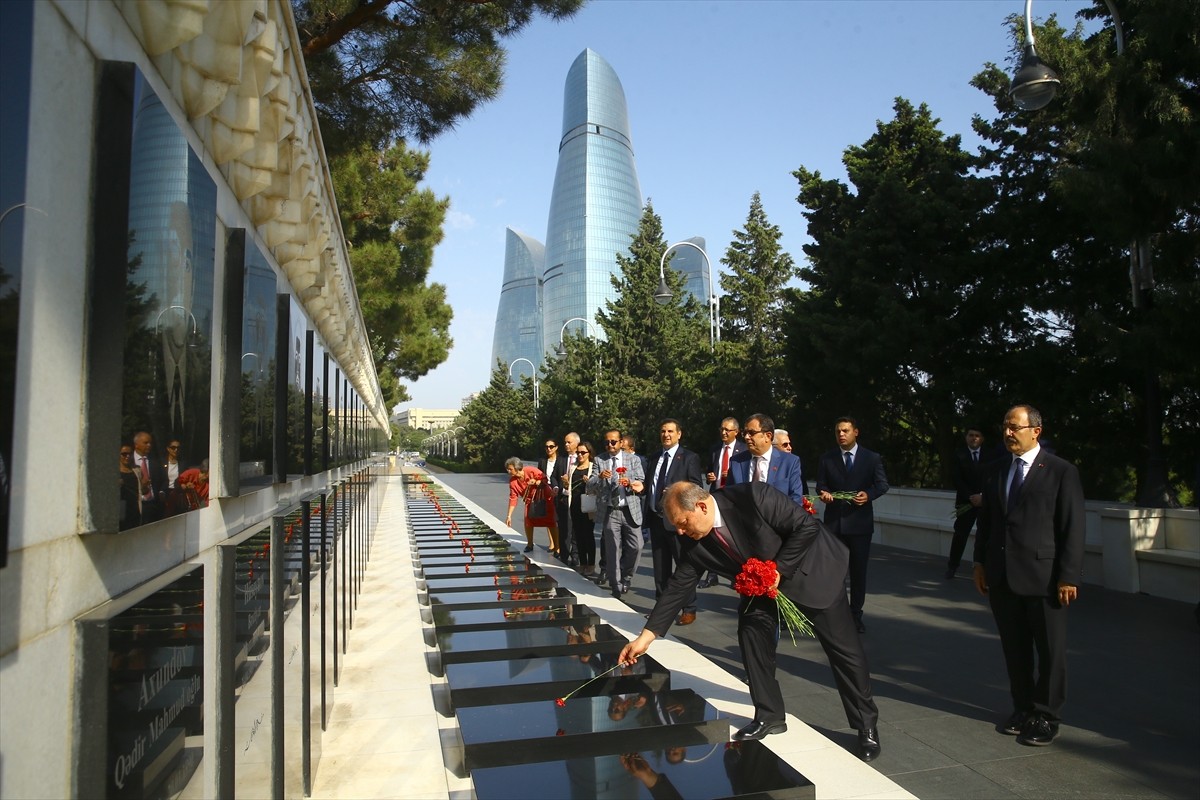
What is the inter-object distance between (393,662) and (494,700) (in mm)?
1954

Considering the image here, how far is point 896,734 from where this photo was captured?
497cm

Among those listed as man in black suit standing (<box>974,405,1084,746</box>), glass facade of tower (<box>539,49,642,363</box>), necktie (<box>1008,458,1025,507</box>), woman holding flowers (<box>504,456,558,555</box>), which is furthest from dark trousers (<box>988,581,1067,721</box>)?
glass facade of tower (<box>539,49,642,363</box>)

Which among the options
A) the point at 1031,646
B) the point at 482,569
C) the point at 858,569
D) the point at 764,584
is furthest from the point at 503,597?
the point at 1031,646

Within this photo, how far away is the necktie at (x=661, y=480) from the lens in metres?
8.51

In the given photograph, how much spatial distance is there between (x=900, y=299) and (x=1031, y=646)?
38.5 feet

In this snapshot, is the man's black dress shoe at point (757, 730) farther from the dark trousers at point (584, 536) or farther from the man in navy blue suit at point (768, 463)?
the dark trousers at point (584, 536)

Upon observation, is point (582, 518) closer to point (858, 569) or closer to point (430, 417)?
point (858, 569)

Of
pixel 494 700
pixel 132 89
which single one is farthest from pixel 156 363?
pixel 494 700

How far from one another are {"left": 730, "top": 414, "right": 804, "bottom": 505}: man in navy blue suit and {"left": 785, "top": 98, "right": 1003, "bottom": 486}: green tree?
8.49 meters

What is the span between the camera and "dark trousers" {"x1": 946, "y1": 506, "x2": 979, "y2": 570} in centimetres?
1012

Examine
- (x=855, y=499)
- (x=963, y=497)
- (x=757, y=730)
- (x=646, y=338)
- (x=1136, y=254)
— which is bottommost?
(x=757, y=730)

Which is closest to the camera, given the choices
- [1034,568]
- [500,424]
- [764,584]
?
[764,584]

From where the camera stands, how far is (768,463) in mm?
7398

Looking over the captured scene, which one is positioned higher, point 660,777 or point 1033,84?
point 1033,84
